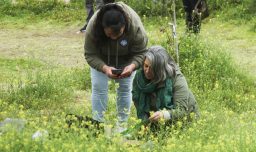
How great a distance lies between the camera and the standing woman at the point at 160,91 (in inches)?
215

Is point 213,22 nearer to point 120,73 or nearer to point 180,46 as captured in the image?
point 180,46

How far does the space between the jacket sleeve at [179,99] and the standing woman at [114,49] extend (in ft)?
1.57

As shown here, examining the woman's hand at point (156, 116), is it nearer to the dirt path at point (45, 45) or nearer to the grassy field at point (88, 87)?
the grassy field at point (88, 87)

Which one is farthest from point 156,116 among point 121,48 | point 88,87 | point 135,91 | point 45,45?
point 45,45

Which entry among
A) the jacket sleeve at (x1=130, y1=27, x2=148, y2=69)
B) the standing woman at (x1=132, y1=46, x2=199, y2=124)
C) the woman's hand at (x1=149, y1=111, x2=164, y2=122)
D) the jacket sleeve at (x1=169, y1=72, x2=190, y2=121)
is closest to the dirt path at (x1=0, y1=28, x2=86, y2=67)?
the jacket sleeve at (x1=130, y1=27, x2=148, y2=69)

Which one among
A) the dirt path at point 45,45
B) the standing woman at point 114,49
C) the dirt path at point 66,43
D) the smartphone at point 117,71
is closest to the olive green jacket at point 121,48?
the standing woman at point 114,49

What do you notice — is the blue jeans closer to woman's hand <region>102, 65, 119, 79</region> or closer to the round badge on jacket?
woman's hand <region>102, 65, 119, 79</region>

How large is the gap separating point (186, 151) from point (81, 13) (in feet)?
35.5

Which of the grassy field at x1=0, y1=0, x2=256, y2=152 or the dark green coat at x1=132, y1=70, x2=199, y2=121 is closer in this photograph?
the grassy field at x1=0, y1=0, x2=256, y2=152

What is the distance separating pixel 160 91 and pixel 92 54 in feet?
2.67

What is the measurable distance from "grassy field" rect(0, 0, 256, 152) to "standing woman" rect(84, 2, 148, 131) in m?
0.36

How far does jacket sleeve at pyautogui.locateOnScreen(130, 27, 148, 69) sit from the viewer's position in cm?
594

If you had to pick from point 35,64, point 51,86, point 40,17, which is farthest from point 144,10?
point 51,86

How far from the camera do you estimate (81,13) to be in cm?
1487
